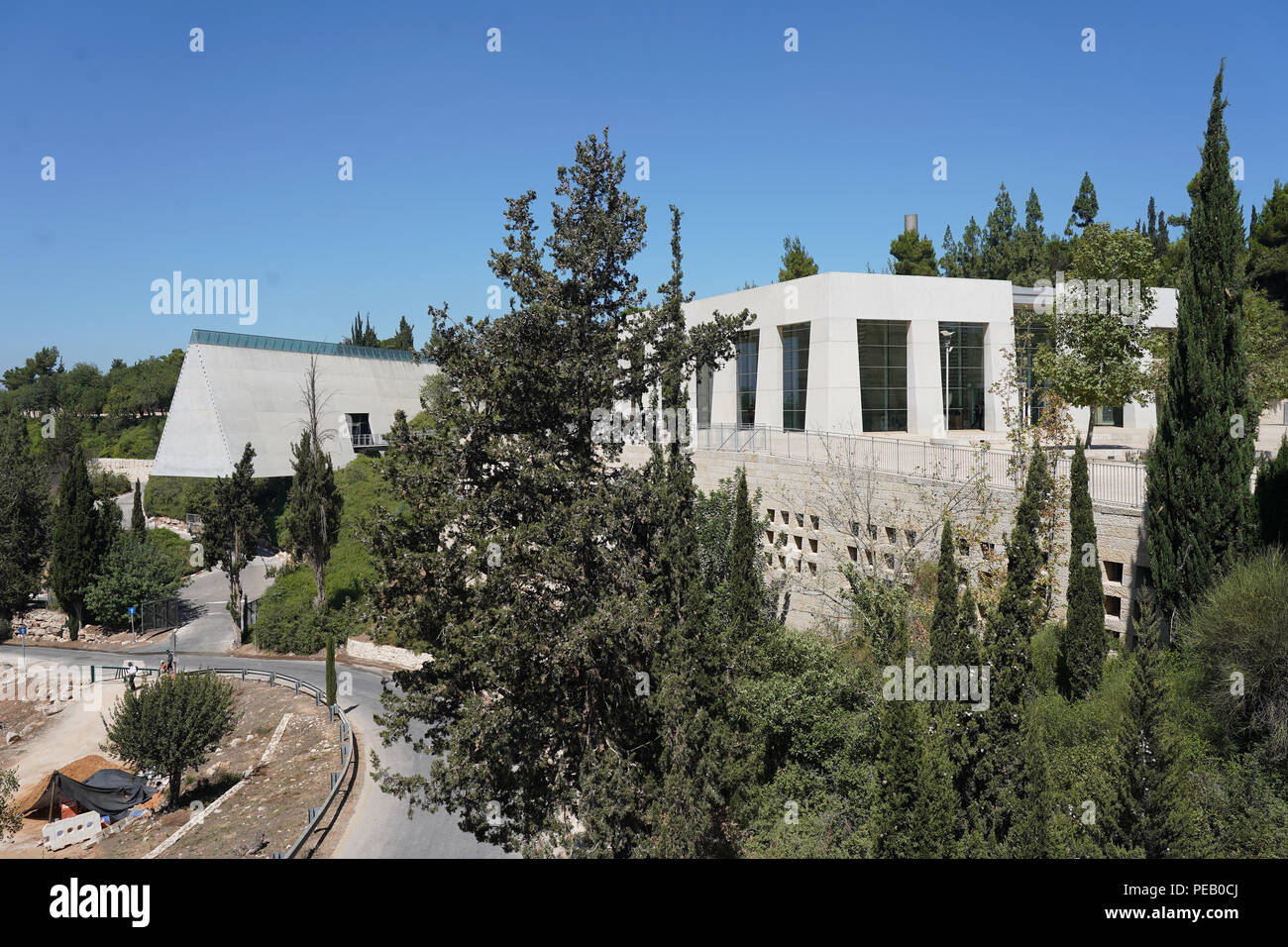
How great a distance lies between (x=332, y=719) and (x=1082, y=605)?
2289 cm

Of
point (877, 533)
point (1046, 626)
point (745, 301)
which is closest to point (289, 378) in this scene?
point (745, 301)

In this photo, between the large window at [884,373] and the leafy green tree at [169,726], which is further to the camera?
the large window at [884,373]

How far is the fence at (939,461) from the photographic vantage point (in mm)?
16578

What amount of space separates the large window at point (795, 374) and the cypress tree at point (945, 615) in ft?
62.2

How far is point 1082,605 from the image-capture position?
1542cm

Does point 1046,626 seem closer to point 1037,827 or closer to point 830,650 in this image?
point 830,650

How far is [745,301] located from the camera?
3381 cm

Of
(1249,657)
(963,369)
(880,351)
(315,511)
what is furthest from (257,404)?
(1249,657)

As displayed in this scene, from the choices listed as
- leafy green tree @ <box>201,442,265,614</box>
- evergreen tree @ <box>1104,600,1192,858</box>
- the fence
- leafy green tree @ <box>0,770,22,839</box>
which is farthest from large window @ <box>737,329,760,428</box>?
leafy green tree @ <box>0,770,22,839</box>

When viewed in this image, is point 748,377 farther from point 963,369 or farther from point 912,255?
point 912,255

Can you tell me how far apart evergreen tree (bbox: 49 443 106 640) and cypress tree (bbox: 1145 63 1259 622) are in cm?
4557

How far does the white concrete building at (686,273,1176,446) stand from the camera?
101ft

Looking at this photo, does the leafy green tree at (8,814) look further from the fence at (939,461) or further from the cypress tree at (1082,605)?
the cypress tree at (1082,605)

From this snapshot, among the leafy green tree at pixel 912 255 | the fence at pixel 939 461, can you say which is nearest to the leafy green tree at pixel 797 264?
the leafy green tree at pixel 912 255
